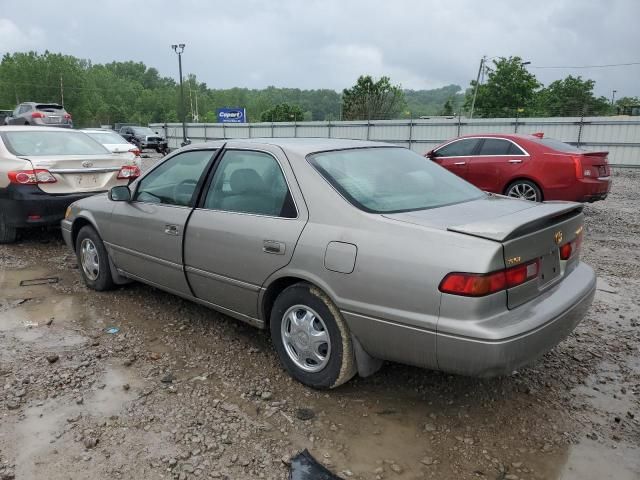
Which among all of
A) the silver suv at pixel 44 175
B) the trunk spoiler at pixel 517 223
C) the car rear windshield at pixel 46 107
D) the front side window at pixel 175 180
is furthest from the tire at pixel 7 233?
the car rear windshield at pixel 46 107

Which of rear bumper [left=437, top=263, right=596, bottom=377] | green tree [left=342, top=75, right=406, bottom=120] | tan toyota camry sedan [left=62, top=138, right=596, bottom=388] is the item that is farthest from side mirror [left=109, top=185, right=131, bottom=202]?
green tree [left=342, top=75, right=406, bottom=120]

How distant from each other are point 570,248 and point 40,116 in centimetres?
2425

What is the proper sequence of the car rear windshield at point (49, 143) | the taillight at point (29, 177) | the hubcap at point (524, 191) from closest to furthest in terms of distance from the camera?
the taillight at point (29, 177), the car rear windshield at point (49, 143), the hubcap at point (524, 191)

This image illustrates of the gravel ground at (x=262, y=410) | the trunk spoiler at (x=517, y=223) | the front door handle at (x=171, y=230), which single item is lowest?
the gravel ground at (x=262, y=410)

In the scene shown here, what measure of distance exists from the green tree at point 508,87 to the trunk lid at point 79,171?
5026 cm

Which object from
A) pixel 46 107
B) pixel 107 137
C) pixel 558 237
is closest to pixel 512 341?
pixel 558 237

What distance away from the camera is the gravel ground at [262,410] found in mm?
2525

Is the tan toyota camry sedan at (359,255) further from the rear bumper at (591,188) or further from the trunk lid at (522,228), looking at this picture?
the rear bumper at (591,188)

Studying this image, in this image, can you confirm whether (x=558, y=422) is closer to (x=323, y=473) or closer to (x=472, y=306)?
(x=472, y=306)

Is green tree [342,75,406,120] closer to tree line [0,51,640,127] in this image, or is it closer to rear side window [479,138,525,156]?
tree line [0,51,640,127]

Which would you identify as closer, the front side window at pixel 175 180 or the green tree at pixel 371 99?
the front side window at pixel 175 180

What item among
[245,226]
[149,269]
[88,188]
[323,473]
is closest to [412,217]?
[245,226]

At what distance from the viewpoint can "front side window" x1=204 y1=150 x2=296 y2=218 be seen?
3240mm

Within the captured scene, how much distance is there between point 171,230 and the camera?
12.6ft
